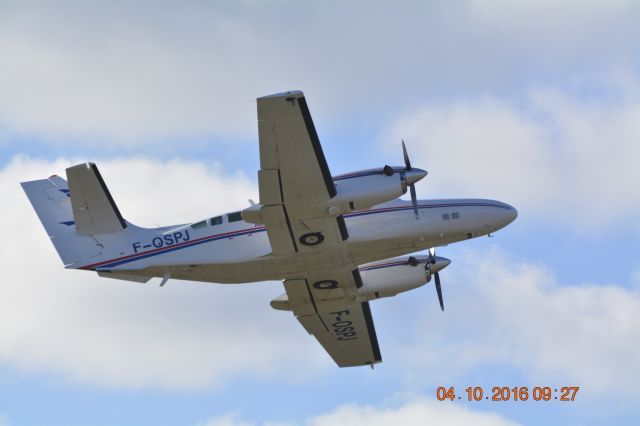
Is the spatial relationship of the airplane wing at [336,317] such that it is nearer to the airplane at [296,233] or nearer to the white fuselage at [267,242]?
the airplane at [296,233]

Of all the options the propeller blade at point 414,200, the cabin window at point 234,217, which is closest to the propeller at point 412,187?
the propeller blade at point 414,200

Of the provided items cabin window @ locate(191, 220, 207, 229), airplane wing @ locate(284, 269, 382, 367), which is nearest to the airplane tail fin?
cabin window @ locate(191, 220, 207, 229)

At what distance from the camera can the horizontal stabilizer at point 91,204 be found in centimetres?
3297

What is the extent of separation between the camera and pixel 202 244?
1289 inches

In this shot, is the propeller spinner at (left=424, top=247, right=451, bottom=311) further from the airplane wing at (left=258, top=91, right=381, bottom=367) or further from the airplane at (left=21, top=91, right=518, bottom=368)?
the airplane wing at (left=258, top=91, right=381, bottom=367)

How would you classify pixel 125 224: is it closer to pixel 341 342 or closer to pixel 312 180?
pixel 312 180

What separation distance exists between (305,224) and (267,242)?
2386 mm

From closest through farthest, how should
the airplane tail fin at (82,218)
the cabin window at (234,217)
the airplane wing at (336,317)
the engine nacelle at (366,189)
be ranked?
the engine nacelle at (366,189) → the cabin window at (234,217) → the airplane tail fin at (82,218) → the airplane wing at (336,317)

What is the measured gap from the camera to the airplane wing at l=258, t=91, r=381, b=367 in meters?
27.6

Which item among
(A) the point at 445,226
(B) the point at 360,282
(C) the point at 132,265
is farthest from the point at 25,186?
(A) the point at 445,226

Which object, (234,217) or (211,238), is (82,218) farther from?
(234,217)

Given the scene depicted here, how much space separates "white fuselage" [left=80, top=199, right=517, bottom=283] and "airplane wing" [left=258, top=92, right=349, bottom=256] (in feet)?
3.32

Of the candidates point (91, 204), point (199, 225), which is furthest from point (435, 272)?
point (91, 204)

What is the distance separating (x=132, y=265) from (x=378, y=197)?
9.78 m
